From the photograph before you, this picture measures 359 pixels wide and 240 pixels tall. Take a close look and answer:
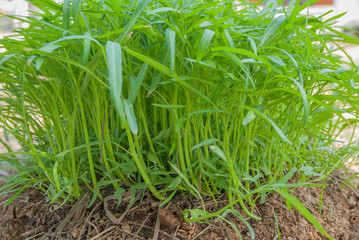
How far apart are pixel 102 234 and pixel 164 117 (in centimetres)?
A: 31

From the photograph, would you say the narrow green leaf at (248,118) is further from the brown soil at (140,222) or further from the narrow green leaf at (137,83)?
the brown soil at (140,222)

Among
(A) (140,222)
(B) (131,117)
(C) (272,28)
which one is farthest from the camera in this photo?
(A) (140,222)

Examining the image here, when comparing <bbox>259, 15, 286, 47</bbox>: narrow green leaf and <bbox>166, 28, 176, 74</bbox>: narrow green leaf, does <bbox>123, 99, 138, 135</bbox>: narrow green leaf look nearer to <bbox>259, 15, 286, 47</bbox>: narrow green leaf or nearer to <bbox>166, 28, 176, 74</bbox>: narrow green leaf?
<bbox>166, 28, 176, 74</bbox>: narrow green leaf

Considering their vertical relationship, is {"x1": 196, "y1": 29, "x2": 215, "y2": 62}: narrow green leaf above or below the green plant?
above

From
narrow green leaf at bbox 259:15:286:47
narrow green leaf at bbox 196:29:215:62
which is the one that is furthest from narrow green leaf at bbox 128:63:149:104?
narrow green leaf at bbox 259:15:286:47

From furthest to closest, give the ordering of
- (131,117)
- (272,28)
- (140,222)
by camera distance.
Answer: (140,222) → (272,28) → (131,117)

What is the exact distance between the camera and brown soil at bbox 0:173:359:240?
2.29 feet

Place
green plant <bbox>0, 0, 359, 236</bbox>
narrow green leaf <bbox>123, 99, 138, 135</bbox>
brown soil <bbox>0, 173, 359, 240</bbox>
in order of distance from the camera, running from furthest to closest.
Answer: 1. brown soil <bbox>0, 173, 359, 240</bbox>
2. green plant <bbox>0, 0, 359, 236</bbox>
3. narrow green leaf <bbox>123, 99, 138, 135</bbox>

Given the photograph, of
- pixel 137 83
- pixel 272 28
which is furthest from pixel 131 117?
pixel 272 28

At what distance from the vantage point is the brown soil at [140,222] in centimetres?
70

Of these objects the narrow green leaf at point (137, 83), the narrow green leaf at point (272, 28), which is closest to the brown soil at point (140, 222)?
the narrow green leaf at point (137, 83)

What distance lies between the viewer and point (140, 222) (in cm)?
72

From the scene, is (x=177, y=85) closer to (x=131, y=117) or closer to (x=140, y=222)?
(x=131, y=117)

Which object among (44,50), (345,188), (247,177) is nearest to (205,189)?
(247,177)
